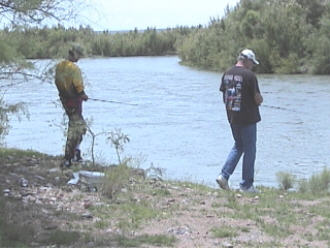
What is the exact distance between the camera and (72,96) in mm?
9016

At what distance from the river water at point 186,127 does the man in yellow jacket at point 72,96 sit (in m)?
0.31

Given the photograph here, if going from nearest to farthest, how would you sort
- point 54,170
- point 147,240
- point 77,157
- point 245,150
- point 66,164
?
1. point 147,240
2. point 245,150
3. point 54,170
4. point 66,164
5. point 77,157

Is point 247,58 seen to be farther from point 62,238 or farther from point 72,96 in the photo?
point 62,238

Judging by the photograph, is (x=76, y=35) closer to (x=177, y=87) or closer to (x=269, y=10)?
(x=177, y=87)

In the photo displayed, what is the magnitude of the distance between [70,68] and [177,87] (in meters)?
23.5

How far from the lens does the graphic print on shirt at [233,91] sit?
27.4 ft

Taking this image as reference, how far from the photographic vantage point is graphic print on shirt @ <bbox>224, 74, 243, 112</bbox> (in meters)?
8.35

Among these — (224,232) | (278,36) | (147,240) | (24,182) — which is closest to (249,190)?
(224,232)

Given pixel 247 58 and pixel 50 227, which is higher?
pixel 247 58

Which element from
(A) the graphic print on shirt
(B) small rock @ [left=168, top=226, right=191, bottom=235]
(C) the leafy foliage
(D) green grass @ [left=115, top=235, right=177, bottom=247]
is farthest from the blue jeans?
(C) the leafy foliage

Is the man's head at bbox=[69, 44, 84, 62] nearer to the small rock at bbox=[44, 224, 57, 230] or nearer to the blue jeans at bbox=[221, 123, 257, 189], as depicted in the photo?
the blue jeans at bbox=[221, 123, 257, 189]

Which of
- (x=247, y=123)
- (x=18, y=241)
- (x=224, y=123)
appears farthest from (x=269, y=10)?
(x=18, y=241)

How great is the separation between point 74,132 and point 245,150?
2.28 metres

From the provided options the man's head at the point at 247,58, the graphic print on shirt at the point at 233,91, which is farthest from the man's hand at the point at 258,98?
the man's head at the point at 247,58
